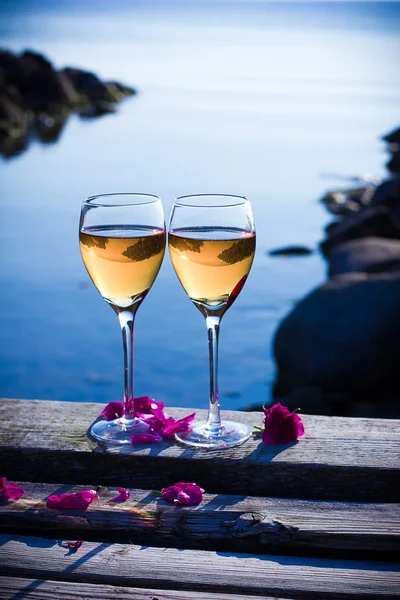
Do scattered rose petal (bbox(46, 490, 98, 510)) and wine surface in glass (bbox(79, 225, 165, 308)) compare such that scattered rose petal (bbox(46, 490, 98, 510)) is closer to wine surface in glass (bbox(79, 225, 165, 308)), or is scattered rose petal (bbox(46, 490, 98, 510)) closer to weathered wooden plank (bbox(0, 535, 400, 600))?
weathered wooden plank (bbox(0, 535, 400, 600))

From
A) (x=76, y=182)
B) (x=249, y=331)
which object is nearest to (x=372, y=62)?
(x=76, y=182)

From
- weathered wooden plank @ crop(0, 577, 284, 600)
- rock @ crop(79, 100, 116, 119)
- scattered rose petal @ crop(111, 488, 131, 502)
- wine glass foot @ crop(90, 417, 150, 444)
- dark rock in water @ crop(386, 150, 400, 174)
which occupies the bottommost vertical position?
weathered wooden plank @ crop(0, 577, 284, 600)

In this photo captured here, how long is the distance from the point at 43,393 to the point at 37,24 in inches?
3582

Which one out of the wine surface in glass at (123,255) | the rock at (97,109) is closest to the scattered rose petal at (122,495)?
the wine surface in glass at (123,255)

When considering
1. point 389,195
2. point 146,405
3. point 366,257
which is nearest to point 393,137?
point 389,195

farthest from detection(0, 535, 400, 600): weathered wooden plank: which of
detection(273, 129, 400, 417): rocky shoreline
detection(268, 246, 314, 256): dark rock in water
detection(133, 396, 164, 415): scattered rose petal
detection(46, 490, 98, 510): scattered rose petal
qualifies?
detection(268, 246, 314, 256): dark rock in water

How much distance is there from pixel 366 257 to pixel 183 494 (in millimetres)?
6656

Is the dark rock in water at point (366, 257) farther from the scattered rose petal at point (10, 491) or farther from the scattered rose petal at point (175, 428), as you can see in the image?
the scattered rose petal at point (10, 491)

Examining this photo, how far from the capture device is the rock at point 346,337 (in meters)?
5.98

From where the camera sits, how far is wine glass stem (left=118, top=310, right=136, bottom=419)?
2.09 meters

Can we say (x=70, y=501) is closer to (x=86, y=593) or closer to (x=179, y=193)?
(x=86, y=593)

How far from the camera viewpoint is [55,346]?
8273 mm

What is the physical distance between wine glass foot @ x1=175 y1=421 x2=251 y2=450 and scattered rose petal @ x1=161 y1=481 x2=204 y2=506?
22 centimetres

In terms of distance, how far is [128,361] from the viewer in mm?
2090
